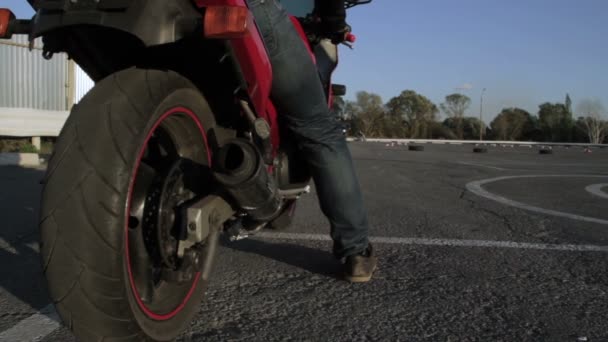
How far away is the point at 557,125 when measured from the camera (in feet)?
201

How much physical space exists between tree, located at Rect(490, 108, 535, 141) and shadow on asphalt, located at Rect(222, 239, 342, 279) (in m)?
63.7

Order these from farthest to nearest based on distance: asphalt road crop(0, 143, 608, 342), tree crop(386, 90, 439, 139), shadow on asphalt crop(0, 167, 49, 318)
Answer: tree crop(386, 90, 439, 139), shadow on asphalt crop(0, 167, 49, 318), asphalt road crop(0, 143, 608, 342)

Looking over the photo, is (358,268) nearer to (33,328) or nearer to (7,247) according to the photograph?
(33,328)

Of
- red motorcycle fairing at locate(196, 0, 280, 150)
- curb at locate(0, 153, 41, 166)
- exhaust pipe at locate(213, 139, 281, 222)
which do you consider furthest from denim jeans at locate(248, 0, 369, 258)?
curb at locate(0, 153, 41, 166)

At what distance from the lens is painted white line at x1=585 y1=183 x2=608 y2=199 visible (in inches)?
250

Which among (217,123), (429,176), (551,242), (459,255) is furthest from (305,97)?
(429,176)

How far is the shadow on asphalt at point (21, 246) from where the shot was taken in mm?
2467

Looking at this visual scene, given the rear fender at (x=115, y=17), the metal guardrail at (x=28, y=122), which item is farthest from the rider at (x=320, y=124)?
the metal guardrail at (x=28, y=122)

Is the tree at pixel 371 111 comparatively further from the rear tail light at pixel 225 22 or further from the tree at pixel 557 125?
the rear tail light at pixel 225 22

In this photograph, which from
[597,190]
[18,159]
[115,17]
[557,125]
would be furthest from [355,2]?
[557,125]

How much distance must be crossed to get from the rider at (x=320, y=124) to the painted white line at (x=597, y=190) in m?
4.75

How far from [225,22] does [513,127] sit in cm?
6759

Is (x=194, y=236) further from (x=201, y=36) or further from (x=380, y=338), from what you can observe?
(x=380, y=338)

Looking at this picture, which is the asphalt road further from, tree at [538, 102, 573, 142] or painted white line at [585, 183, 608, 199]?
tree at [538, 102, 573, 142]
